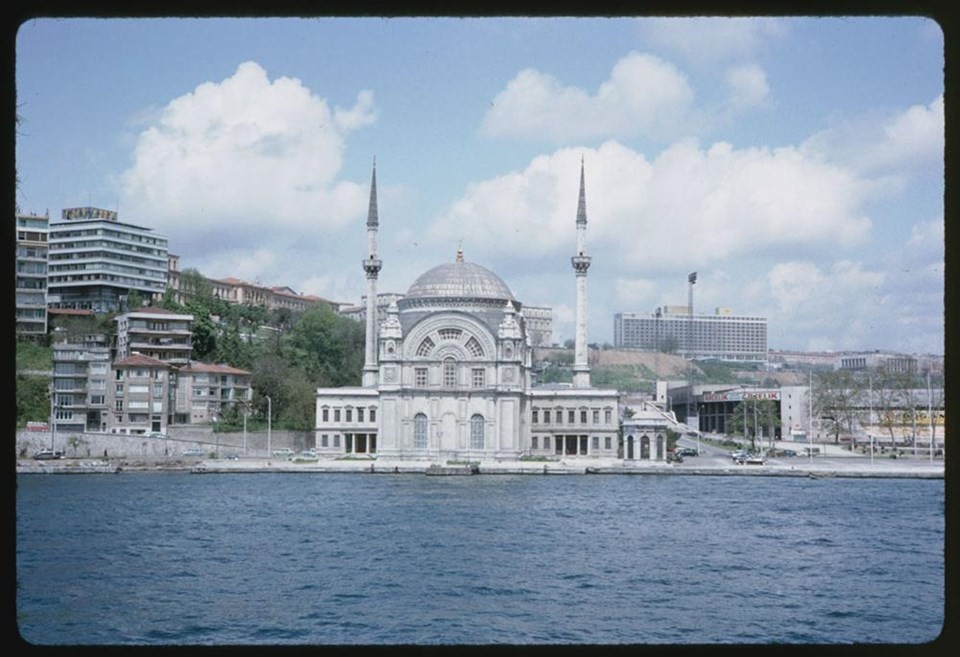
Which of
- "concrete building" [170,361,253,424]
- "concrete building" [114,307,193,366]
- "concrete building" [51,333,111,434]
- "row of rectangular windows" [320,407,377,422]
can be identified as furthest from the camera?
"concrete building" [114,307,193,366]

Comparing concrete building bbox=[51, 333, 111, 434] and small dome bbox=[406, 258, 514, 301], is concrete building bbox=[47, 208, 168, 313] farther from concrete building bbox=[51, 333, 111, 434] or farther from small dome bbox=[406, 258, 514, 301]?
small dome bbox=[406, 258, 514, 301]

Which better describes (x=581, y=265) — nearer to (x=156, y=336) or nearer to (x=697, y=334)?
(x=156, y=336)

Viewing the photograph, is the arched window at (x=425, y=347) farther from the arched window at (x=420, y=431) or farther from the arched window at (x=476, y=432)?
the arched window at (x=476, y=432)

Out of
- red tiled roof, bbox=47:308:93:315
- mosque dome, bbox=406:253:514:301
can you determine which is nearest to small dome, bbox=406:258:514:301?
mosque dome, bbox=406:253:514:301

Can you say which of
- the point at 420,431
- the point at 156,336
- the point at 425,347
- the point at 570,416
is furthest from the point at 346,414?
the point at 570,416

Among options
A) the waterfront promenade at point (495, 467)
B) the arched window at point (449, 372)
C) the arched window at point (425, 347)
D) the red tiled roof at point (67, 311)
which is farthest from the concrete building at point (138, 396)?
the arched window at point (449, 372)
